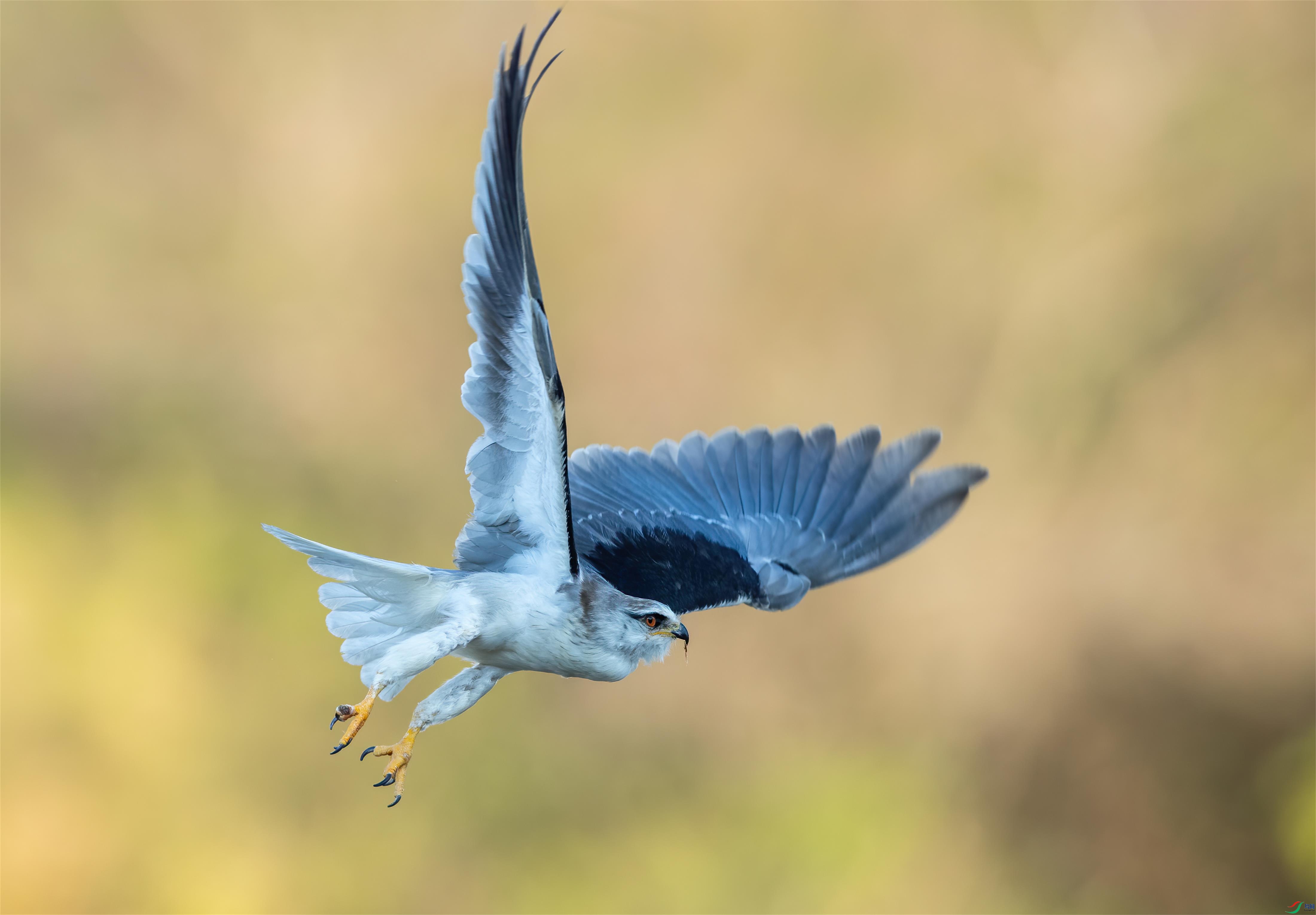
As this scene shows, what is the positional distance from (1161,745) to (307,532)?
13839mm

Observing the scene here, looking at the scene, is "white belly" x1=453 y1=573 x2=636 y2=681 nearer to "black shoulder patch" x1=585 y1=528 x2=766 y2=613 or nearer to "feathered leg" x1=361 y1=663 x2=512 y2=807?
"feathered leg" x1=361 y1=663 x2=512 y2=807

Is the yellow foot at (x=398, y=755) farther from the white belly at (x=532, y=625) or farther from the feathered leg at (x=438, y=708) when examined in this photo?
the white belly at (x=532, y=625)

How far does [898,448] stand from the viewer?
672 centimetres

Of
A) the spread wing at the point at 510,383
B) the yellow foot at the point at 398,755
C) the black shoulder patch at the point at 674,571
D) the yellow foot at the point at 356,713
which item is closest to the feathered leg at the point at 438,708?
the yellow foot at the point at 398,755

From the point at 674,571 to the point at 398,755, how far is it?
213cm

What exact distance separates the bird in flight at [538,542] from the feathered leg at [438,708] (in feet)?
0.03

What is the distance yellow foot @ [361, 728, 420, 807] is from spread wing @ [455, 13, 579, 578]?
0.89 metres

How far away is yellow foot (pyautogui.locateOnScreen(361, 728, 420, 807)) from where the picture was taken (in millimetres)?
4684

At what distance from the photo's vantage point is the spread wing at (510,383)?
4020 mm

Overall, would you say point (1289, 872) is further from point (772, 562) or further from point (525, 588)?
point (525, 588)

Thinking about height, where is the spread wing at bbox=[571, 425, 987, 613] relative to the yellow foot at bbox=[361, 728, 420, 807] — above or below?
above

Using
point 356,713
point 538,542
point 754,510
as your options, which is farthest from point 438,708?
point 754,510

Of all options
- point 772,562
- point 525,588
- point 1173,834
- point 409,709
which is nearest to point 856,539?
point 772,562

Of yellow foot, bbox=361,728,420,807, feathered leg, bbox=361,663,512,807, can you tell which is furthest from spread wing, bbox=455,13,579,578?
yellow foot, bbox=361,728,420,807
